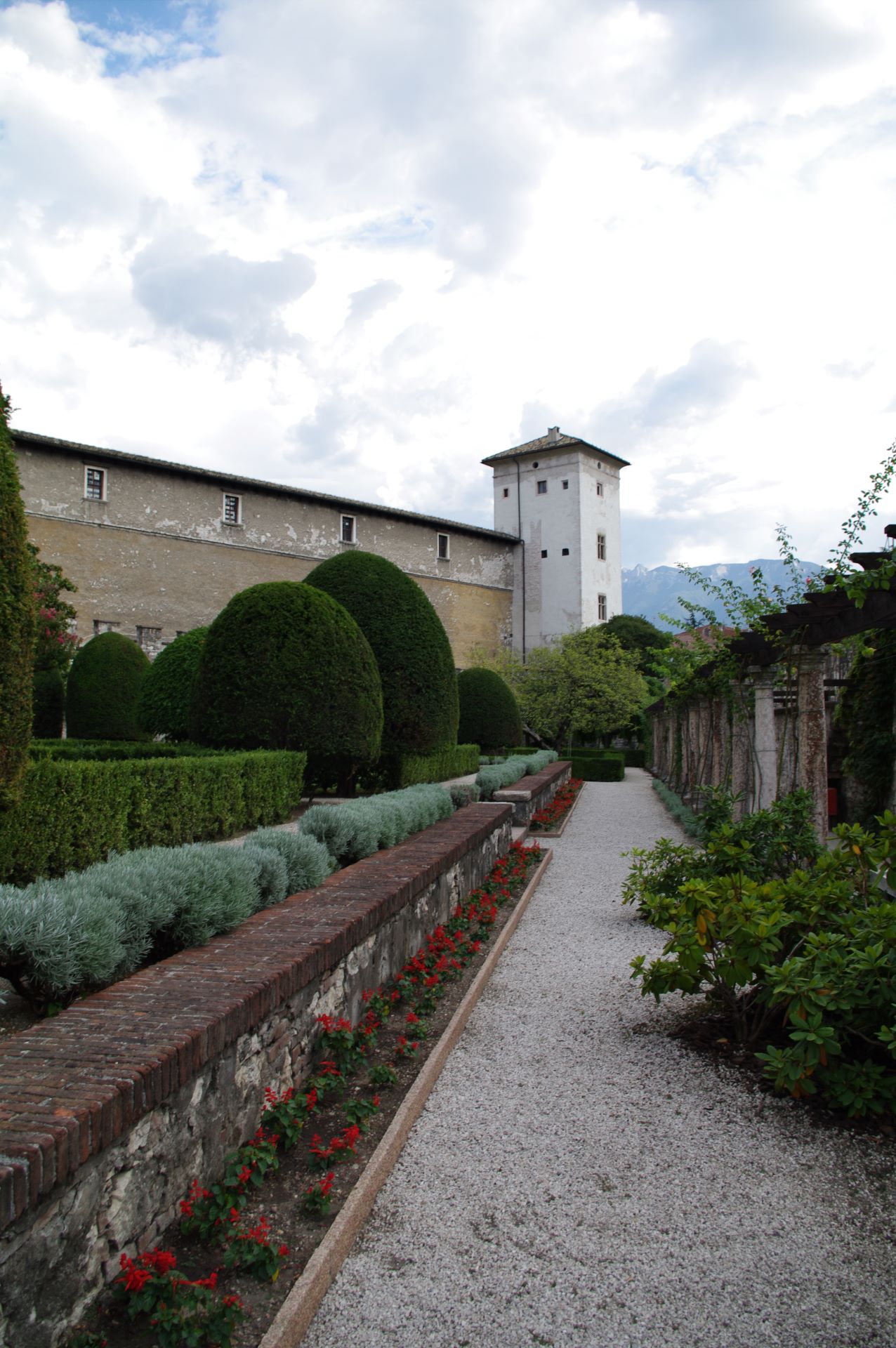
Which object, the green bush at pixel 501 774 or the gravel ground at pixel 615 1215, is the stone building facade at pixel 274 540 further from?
the gravel ground at pixel 615 1215

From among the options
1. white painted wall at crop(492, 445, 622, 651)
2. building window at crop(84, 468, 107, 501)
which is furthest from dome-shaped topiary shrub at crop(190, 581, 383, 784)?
white painted wall at crop(492, 445, 622, 651)

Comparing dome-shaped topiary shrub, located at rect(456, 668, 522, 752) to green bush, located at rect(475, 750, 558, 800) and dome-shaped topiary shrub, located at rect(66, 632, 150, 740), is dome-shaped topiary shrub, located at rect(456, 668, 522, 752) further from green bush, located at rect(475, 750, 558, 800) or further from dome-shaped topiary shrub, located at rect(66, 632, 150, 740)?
dome-shaped topiary shrub, located at rect(66, 632, 150, 740)

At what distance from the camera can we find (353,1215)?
7.08 feet

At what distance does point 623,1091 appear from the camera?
10.1 feet

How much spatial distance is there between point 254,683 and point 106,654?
1054cm

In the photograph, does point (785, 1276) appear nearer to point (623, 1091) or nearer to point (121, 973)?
point (623, 1091)

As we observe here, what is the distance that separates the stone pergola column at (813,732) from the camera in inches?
255

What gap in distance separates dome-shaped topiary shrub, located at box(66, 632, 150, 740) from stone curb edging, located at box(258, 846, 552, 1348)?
15.2 metres

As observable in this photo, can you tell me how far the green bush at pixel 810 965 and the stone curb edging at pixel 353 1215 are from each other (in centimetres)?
88

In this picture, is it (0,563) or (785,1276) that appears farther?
(0,563)

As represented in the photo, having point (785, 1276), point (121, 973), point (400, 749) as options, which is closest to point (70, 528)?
point (400, 749)

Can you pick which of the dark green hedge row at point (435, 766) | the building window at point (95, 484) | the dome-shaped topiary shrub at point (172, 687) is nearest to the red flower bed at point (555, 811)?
the dark green hedge row at point (435, 766)

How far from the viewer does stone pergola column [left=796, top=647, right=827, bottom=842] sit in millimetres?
6465

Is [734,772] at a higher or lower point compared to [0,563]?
lower
